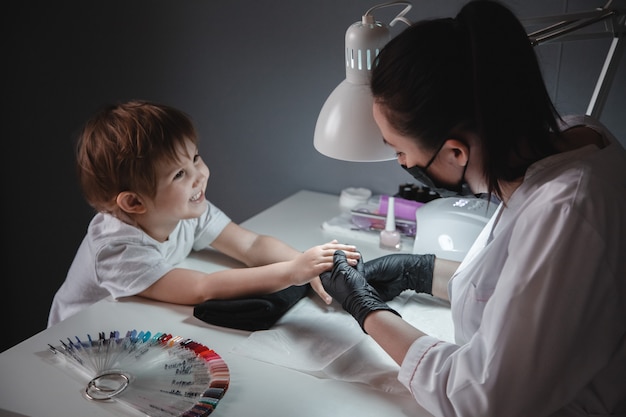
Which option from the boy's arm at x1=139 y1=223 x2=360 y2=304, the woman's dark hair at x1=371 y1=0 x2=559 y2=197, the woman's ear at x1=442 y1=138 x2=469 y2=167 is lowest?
the boy's arm at x1=139 y1=223 x2=360 y2=304

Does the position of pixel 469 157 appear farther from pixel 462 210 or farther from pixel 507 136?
pixel 462 210

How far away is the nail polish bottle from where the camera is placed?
1599mm

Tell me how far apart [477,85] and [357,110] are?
0.99 feet

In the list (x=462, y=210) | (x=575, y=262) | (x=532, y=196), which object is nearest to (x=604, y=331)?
(x=575, y=262)

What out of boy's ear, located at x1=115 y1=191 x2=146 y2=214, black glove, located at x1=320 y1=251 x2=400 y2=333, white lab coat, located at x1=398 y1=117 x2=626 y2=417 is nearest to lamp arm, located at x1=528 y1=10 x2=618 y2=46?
white lab coat, located at x1=398 y1=117 x2=626 y2=417

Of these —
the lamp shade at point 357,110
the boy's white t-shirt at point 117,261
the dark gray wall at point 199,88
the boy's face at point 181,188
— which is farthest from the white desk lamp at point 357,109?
the dark gray wall at point 199,88

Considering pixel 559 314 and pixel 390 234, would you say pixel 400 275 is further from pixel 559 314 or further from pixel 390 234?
pixel 559 314

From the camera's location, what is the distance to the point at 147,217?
1.42 metres

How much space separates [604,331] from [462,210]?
2.21 feet

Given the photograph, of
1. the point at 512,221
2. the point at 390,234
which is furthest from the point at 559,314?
the point at 390,234

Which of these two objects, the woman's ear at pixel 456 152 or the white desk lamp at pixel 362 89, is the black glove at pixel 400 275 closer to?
the white desk lamp at pixel 362 89

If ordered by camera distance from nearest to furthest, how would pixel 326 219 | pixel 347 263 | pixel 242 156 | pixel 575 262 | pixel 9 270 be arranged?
1. pixel 575 262
2. pixel 347 263
3. pixel 326 219
4. pixel 242 156
5. pixel 9 270

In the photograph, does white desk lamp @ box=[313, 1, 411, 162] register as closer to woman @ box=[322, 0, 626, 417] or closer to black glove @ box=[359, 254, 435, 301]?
woman @ box=[322, 0, 626, 417]

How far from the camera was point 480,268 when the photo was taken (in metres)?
1.01
